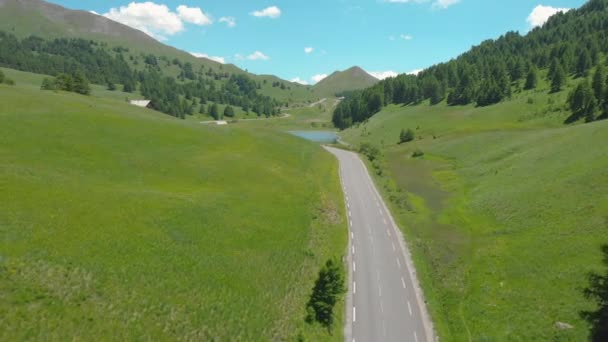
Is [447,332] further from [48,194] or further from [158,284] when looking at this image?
[48,194]

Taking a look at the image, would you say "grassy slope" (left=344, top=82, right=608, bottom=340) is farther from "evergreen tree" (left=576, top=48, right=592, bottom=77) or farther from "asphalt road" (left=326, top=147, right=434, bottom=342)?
"evergreen tree" (left=576, top=48, right=592, bottom=77)

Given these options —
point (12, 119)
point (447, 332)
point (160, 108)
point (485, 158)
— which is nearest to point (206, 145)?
point (12, 119)

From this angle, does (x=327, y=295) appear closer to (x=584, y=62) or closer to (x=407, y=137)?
(x=407, y=137)

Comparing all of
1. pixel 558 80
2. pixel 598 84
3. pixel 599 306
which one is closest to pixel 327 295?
pixel 599 306

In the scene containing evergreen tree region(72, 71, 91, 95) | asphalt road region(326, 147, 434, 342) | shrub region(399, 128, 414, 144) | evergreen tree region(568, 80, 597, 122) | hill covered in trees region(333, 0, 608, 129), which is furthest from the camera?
shrub region(399, 128, 414, 144)

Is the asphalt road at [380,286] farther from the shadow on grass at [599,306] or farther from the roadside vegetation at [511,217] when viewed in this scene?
the shadow on grass at [599,306]

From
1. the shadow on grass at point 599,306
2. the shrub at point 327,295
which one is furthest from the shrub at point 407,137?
the shrub at point 327,295

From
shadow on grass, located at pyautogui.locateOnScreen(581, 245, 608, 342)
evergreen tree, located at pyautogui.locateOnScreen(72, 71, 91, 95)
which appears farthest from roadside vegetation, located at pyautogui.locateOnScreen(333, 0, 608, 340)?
evergreen tree, located at pyautogui.locateOnScreen(72, 71, 91, 95)
